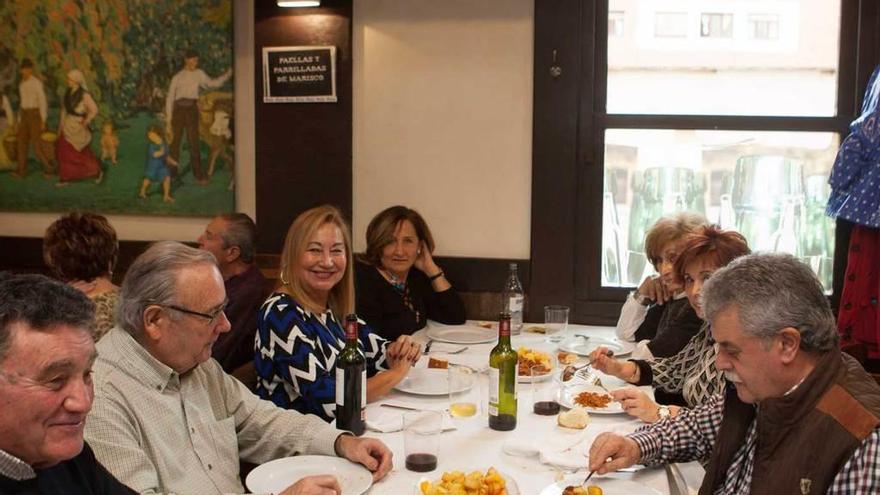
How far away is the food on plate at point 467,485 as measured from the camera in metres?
1.78

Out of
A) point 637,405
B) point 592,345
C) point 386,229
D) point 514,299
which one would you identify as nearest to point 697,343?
point 637,405

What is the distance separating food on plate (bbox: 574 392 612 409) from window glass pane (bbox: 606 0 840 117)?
5.99ft

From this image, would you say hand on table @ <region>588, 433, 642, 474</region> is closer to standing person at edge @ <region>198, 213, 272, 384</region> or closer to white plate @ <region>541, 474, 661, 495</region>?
white plate @ <region>541, 474, 661, 495</region>

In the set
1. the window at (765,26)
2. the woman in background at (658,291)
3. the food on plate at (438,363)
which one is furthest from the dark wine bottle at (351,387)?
the window at (765,26)

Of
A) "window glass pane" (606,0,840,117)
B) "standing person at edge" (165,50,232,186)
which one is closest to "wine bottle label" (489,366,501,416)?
"window glass pane" (606,0,840,117)

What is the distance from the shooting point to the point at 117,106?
440 cm

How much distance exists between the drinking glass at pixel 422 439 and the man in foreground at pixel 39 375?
81cm

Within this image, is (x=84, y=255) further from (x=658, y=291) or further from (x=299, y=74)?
(x=658, y=291)

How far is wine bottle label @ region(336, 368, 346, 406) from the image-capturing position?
2174 millimetres

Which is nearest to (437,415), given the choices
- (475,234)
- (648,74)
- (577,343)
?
(577,343)

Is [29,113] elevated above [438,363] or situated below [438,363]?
above

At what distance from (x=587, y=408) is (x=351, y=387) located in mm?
729

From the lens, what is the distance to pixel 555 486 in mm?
1894

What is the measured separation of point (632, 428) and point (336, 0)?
8.58 ft
